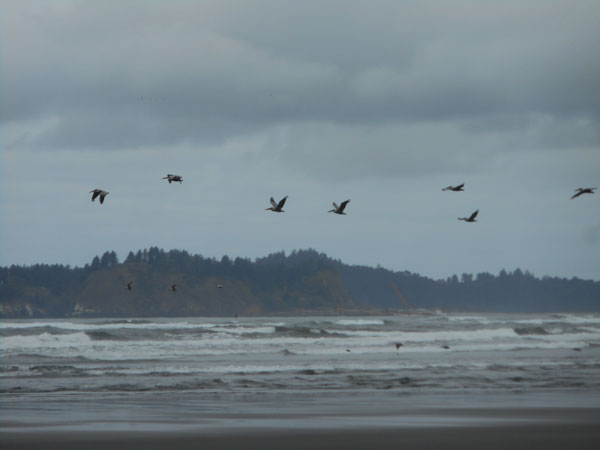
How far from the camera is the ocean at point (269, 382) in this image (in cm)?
1934

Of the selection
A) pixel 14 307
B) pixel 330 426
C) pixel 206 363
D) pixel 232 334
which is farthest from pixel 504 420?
pixel 14 307

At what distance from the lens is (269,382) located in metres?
26.7

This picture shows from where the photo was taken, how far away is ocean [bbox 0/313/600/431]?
19.3 m

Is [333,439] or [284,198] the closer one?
[333,439]

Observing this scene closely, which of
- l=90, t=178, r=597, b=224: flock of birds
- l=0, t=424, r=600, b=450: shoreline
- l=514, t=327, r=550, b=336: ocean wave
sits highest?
l=90, t=178, r=597, b=224: flock of birds

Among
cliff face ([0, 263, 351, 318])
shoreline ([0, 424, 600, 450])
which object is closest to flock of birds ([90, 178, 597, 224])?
shoreline ([0, 424, 600, 450])

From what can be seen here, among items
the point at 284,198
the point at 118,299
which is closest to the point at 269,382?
the point at 284,198

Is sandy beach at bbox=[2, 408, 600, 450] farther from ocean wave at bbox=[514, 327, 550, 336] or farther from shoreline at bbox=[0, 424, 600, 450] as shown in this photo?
ocean wave at bbox=[514, 327, 550, 336]

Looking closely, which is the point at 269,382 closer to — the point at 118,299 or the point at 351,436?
the point at 351,436

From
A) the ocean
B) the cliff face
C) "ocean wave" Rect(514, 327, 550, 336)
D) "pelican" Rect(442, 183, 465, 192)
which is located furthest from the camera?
the cliff face

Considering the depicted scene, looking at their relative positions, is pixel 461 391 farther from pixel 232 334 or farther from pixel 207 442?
pixel 232 334

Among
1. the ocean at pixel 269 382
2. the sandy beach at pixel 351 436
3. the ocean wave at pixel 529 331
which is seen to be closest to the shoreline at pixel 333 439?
the sandy beach at pixel 351 436

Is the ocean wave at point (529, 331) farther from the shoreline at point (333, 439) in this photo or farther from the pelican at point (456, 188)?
the shoreline at point (333, 439)

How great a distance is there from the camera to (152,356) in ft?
129
